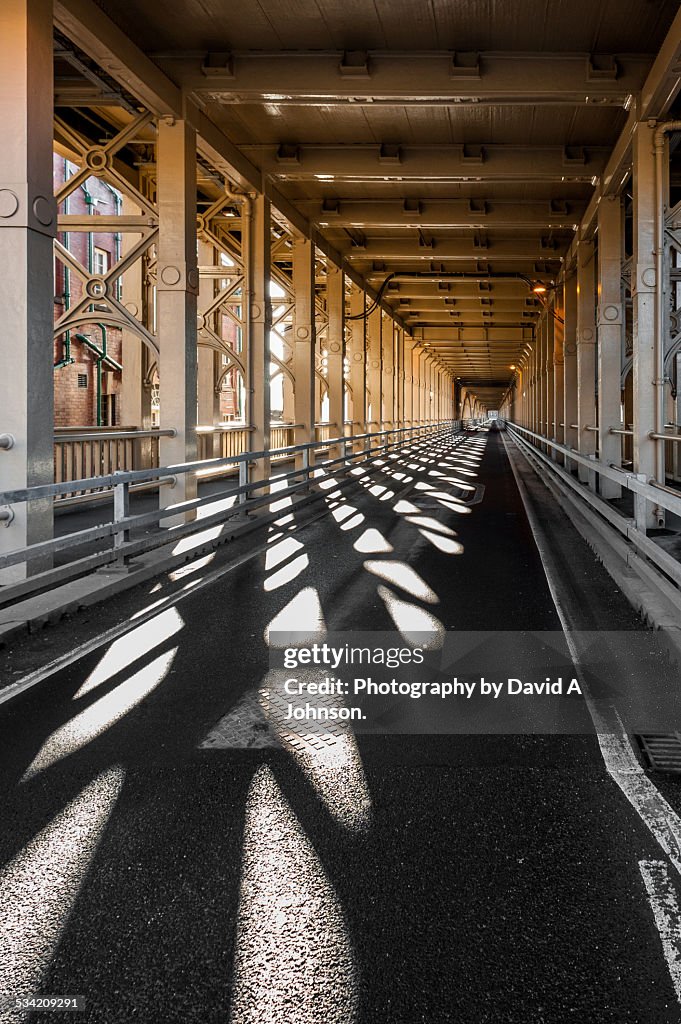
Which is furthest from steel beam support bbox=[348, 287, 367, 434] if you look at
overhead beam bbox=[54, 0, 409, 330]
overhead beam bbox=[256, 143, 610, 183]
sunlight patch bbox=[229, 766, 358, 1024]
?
sunlight patch bbox=[229, 766, 358, 1024]

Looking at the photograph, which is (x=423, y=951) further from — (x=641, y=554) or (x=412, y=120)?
(x=412, y=120)

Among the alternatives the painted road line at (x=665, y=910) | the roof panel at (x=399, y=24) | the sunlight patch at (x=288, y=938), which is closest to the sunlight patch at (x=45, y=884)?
the sunlight patch at (x=288, y=938)

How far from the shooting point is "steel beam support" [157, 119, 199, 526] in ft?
41.8

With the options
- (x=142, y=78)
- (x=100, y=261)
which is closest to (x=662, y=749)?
(x=142, y=78)

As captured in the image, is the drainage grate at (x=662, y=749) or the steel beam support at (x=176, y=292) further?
the steel beam support at (x=176, y=292)

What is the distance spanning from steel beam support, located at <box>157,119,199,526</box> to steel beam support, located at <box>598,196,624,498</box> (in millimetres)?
7548

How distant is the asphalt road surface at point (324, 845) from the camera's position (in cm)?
270

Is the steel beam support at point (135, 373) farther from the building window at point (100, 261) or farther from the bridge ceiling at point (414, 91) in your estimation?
the building window at point (100, 261)

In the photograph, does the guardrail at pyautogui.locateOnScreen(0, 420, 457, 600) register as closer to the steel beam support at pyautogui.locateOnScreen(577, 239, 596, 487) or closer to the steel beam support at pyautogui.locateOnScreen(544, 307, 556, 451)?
the steel beam support at pyautogui.locateOnScreen(577, 239, 596, 487)

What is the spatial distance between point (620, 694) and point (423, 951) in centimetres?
306

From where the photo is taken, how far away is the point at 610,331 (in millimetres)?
16469

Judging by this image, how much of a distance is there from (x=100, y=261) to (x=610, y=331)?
17.2 meters

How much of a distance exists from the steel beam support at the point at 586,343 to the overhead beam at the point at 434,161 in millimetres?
4435

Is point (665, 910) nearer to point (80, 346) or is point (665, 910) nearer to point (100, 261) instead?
point (80, 346)
